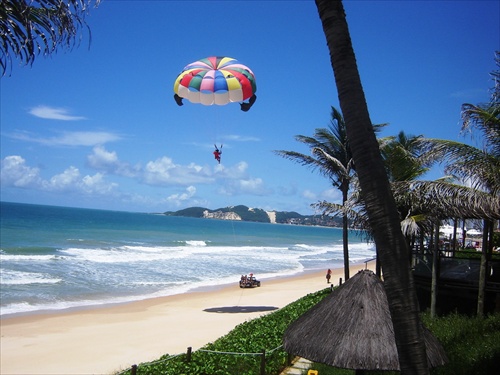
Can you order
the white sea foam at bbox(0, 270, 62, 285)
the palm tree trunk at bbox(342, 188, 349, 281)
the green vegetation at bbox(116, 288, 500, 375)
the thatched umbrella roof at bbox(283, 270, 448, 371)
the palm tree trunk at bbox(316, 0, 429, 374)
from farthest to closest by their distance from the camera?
1. the white sea foam at bbox(0, 270, 62, 285)
2. the palm tree trunk at bbox(342, 188, 349, 281)
3. the green vegetation at bbox(116, 288, 500, 375)
4. the thatched umbrella roof at bbox(283, 270, 448, 371)
5. the palm tree trunk at bbox(316, 0, 429, 374)

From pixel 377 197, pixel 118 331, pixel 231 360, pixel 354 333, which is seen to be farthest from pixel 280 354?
pixel 118 331

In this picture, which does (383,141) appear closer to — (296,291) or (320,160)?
(320,160)

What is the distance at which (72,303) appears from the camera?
65.2 feet

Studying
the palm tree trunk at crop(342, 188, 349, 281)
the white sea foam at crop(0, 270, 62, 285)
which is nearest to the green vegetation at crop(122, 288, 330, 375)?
the palm tree trunk at crop(342, 188, 349, 281)

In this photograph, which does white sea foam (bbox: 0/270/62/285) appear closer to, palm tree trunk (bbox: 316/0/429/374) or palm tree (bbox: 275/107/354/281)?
palm tree (bbox: 275/107/354/281)

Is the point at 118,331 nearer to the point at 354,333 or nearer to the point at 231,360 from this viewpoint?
the point at 231,360

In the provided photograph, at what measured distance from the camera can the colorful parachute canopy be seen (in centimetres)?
1448

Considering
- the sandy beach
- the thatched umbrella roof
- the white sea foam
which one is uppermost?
the thatched umbrella roof

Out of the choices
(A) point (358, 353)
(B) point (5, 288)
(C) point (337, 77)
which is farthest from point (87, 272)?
(C) point (337, 77)

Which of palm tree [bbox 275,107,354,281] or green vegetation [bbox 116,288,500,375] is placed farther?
palm tree [bbox 275,107,354,281]

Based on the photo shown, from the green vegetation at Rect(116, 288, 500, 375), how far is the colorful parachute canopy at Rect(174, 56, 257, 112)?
672 cm

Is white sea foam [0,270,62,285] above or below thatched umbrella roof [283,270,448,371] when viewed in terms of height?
below

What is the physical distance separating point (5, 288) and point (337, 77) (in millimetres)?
21582

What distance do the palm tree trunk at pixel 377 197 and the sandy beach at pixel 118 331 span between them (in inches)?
385
